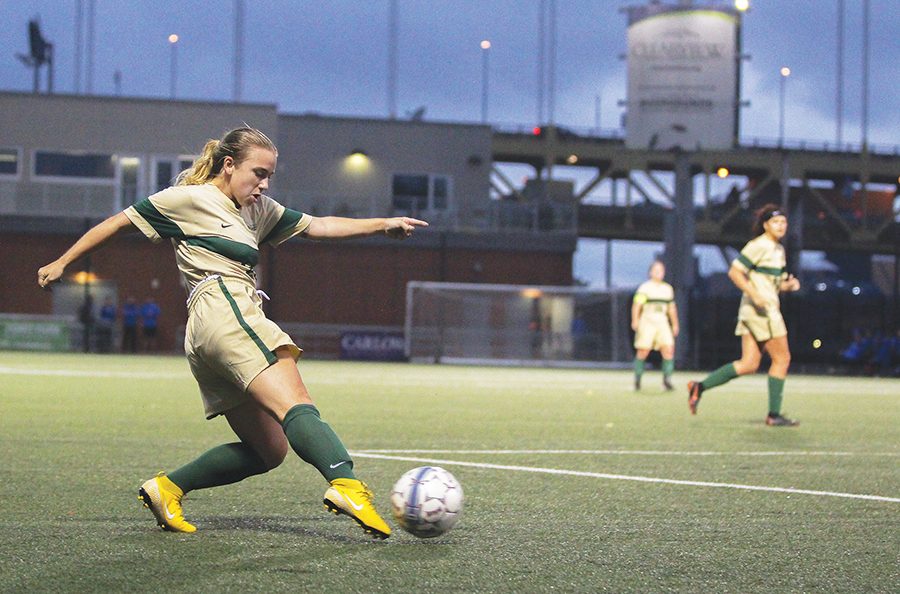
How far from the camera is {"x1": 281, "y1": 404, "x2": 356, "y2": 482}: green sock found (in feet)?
14.5

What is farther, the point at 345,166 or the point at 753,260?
the point at 345,166

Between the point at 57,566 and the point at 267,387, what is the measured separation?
96 cm

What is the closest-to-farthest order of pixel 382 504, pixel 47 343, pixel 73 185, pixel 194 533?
pixel 194 533 → pixel 382 504 → pixel 47 343 → pixel 73 185

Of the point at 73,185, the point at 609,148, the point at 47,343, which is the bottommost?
the point at 47,343

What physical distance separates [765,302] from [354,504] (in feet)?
24.5

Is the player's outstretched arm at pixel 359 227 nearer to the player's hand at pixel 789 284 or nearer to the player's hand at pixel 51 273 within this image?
the player's hand at pixel 51 273


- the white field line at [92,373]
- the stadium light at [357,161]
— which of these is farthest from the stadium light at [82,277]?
the white field line at [92,373]

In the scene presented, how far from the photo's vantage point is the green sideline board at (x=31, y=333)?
30953mm

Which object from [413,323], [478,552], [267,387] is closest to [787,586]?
[478,552]

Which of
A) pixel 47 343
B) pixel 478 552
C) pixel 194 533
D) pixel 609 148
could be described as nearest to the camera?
pixel 478 552

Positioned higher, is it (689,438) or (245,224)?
(245,224)

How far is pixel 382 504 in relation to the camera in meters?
5.78

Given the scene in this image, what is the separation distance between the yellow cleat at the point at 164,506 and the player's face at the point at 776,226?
24.5 ft

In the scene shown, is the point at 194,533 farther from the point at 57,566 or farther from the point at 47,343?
the point at 47,343
